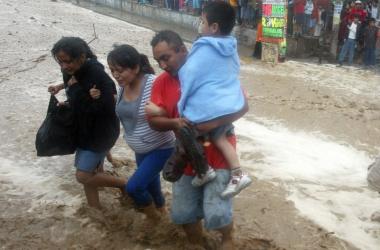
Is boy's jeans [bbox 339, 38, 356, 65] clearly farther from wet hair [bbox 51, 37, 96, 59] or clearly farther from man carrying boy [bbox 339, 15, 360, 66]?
wet hair [bbox 51, 37, 96, 59]

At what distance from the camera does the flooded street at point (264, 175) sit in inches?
149

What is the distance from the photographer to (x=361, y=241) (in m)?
3.86

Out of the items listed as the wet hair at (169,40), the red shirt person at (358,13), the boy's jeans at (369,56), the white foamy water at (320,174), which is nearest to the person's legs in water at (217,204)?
the wet hair at (169,40)

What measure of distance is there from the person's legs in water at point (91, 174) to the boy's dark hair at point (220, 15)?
155cm

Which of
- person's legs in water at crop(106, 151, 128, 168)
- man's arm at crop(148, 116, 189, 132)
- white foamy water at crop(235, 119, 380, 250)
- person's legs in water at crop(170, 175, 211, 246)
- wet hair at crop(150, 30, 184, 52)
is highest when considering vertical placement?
wet hair at crop(150, 30, 184, 52)

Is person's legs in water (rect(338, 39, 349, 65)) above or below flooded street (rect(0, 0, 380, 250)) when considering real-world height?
above

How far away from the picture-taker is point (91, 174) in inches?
148

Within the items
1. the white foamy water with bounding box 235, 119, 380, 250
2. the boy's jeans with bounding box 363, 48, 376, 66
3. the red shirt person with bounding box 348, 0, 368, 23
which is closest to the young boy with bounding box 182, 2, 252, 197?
the white foamy water with bounding box 235, 119, 380, 250

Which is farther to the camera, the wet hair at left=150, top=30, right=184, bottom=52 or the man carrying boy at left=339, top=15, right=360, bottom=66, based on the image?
the man carrying boy at left=339, top=15, right=360, bottom=66

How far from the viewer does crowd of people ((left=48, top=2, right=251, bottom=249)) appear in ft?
8.86

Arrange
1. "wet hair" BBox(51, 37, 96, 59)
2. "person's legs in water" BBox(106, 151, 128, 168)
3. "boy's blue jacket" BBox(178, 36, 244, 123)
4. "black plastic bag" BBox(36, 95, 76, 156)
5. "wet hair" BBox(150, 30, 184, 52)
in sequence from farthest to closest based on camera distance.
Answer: "person's legs in water" BBox(106, 151, 128, 168)
"black plastic bag" BBox(36, 95, 76, 156)
"wet hair" BBox(51, 37, 96, 59)
"wet hair" BBox(150, 30, 184, 52)
"boy's blue jacket" BBox(178, 36, 244, 123)

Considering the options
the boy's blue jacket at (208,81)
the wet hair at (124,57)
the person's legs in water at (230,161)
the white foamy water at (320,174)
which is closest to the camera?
the boy's blue jacket at (208,81)

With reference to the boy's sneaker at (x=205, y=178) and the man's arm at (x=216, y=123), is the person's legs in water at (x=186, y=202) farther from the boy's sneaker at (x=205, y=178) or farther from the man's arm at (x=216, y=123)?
the man's arm at (x=216, y=123)

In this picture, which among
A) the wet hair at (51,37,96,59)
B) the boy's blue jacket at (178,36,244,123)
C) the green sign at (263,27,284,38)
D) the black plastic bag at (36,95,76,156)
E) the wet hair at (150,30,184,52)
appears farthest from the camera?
the green sign at (263,27,284,38)
